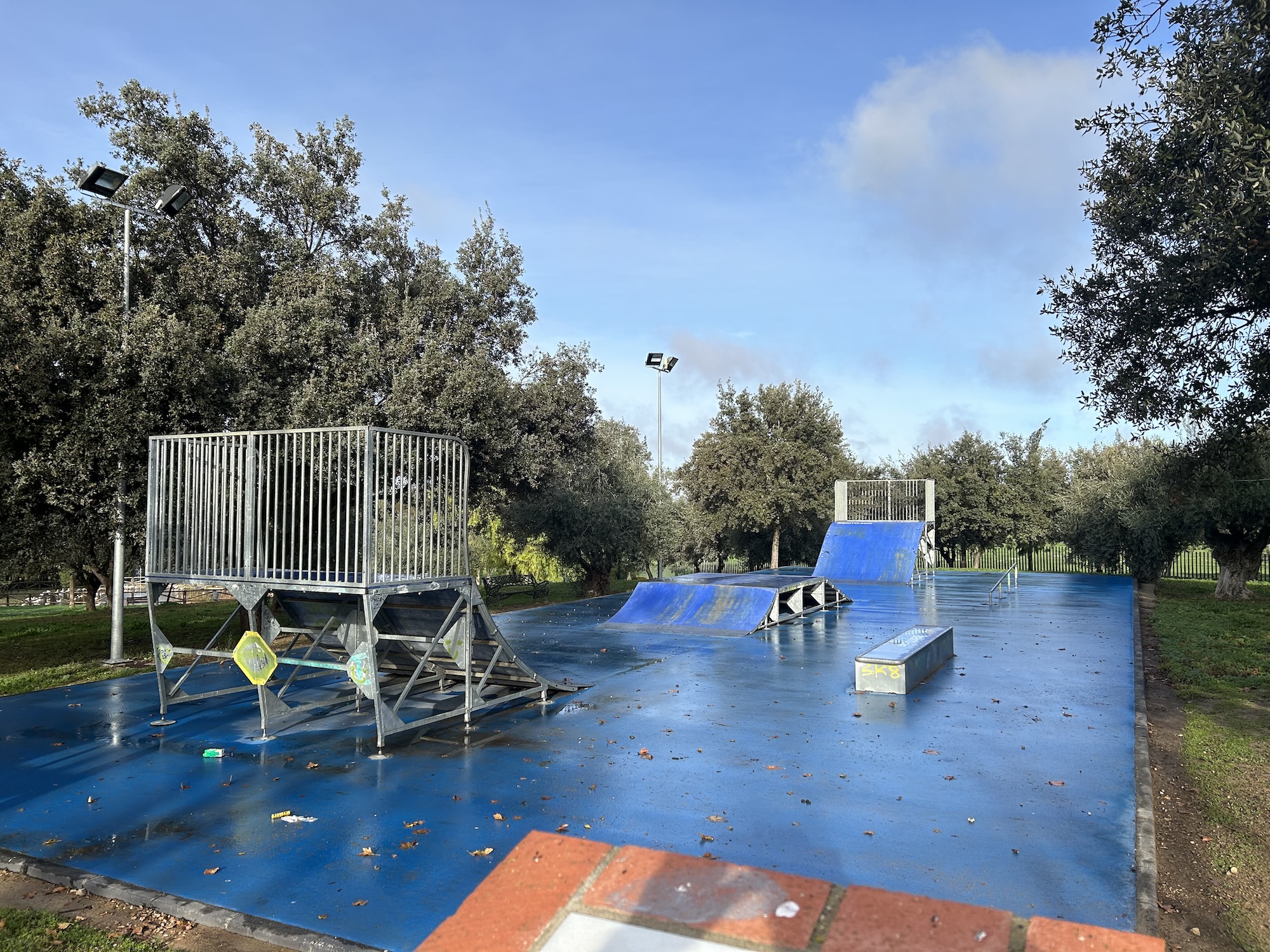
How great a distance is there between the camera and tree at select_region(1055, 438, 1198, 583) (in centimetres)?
2433

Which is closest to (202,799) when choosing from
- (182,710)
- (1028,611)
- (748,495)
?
(182,710)

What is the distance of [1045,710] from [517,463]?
1099cm

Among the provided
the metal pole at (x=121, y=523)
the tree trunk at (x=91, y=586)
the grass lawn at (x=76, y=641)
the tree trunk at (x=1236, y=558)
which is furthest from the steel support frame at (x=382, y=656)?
the tree trunk at (x=1236, y=558)

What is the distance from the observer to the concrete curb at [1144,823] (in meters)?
4.22

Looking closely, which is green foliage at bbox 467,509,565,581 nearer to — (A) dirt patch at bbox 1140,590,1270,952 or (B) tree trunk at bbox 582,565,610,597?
(B) tree trunk at bbox 582,565,610,597

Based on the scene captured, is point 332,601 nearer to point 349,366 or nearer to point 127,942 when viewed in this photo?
point 127,942

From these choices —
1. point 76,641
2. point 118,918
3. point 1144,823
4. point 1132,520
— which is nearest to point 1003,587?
point 1132,520

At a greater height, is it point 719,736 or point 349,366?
point 349,366

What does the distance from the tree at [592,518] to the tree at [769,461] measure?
7272mm

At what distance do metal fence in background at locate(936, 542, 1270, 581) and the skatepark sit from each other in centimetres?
2322

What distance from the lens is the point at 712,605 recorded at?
52.6ft

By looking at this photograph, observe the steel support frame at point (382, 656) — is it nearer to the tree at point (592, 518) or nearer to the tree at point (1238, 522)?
the tree at point (592, 518)

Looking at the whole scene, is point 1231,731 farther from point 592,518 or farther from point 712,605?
point 592,518

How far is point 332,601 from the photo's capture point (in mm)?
8727
